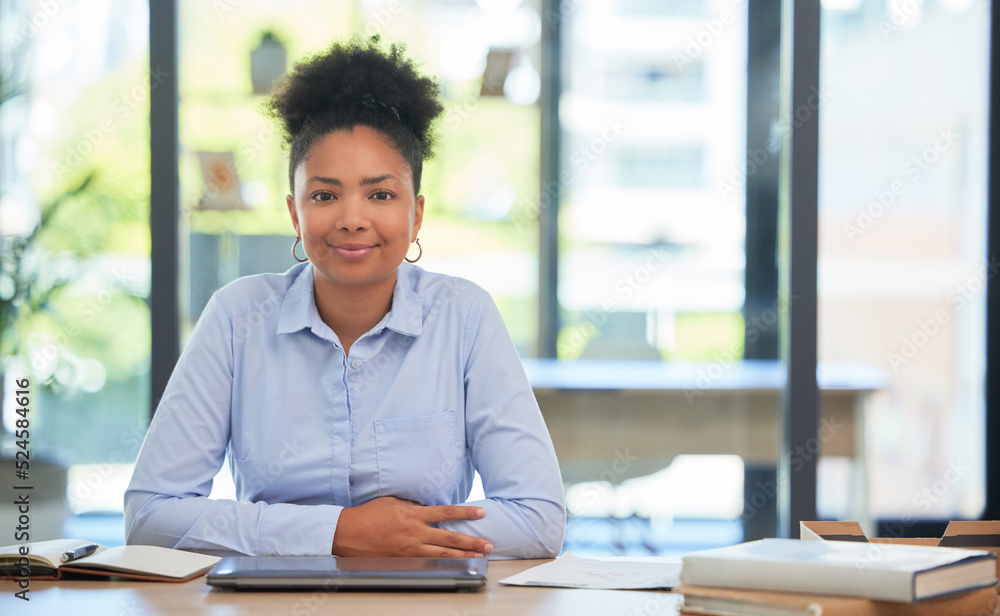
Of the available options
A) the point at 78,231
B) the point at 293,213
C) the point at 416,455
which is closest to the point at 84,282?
the point at 78,231

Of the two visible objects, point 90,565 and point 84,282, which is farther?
point 84,282

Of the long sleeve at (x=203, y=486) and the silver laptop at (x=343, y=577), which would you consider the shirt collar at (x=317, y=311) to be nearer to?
the long sleeve at (x=203, y=486)

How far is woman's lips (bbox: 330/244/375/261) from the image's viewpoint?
1470 mm

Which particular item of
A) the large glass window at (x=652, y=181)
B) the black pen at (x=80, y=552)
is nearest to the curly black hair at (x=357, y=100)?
the black pen at (x=80, y=552)

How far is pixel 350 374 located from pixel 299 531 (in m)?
0.30

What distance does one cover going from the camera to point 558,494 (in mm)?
1423

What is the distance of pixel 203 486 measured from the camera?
4.72 ft

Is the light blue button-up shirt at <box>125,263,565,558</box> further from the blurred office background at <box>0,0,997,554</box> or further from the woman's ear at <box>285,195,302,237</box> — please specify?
the blurred office background at <box>0,0,997,554</box>

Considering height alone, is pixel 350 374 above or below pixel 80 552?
above

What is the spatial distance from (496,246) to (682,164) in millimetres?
772

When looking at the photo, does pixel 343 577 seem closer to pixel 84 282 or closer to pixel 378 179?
pixel 378 179

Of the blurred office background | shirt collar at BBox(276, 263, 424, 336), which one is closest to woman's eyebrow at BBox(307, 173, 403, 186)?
shirt collar at BBox(276, 263, 424, 336)

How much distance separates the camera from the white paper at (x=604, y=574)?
3.51 ft

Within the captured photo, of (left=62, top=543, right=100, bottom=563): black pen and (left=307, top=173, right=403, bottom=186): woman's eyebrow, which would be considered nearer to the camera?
(left=62, top=543, right=100, bottom=563): black pen
